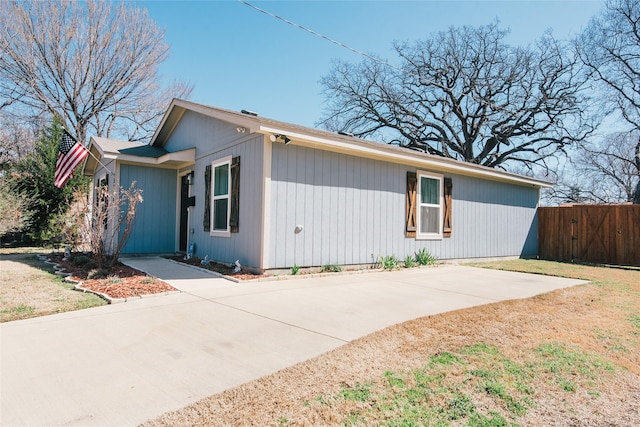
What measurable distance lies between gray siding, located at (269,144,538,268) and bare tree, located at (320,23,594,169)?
13.5 metres

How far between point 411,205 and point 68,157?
780cm

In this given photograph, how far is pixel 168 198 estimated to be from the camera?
1008cm

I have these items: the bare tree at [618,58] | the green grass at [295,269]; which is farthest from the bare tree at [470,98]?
the green grass at [295,269]

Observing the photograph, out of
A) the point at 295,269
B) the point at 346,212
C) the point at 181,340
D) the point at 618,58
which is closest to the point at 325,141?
the point at 346,212

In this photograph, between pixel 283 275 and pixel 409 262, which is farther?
pixel 409 262

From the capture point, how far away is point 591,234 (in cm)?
1146

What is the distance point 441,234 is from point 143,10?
58.2ft

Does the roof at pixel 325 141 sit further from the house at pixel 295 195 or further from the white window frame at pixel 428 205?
the white window frame at pixel 428 205

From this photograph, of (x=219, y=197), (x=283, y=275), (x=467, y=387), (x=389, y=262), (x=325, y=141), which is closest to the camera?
(x=467, y=387)

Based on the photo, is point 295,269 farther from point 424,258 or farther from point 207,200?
point 424,258

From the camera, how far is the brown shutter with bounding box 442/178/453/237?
32.5ft

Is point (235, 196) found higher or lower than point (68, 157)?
lower

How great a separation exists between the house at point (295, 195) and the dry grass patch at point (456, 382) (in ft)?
Result: 12.2

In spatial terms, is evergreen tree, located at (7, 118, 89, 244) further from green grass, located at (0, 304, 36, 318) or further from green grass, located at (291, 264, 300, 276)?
green grass, located at (291, 264, 300, 276)
